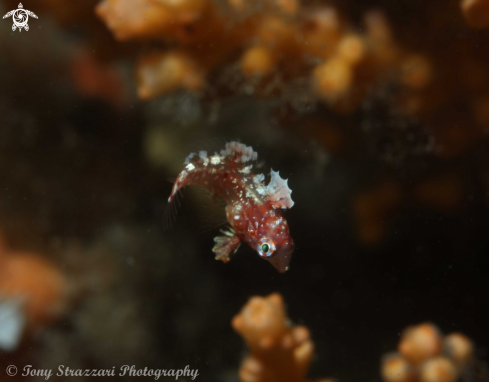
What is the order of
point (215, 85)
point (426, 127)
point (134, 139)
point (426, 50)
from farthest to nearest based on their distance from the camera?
point (134, 139) < point (215, 85) < point (426, 127) < point (426, 50)

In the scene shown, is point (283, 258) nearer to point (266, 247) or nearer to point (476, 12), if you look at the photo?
point (266, 247)

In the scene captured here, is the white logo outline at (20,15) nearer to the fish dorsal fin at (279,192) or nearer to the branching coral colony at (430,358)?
the fish dorsal fin at (279,192)

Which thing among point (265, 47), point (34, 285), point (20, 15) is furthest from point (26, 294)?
point (265, 47)

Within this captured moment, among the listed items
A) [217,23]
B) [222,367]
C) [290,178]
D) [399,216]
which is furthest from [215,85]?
[222,367]

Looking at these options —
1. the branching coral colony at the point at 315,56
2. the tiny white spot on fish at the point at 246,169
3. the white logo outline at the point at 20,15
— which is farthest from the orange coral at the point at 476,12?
the white logo outline at the point at 20,15

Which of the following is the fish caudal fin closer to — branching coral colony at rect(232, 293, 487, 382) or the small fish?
the small fish

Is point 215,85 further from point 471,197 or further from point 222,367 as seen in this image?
point 222,367
